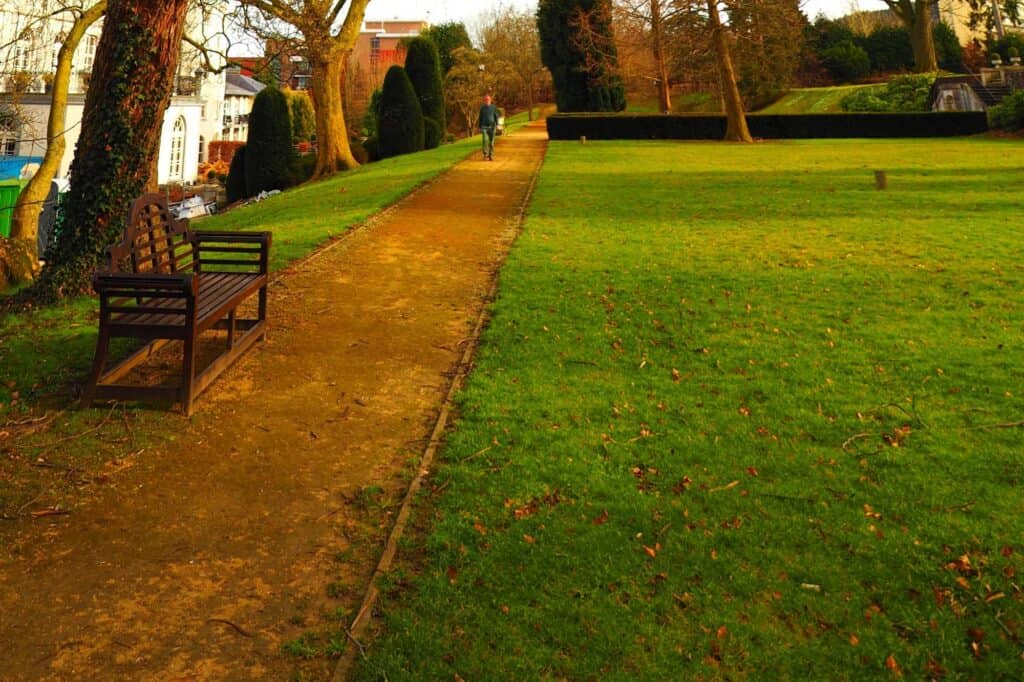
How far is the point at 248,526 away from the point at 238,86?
64.2 meters

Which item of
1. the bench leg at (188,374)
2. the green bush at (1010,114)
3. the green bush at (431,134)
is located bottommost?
the bench leg at (188,374)

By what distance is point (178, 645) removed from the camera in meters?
2.86

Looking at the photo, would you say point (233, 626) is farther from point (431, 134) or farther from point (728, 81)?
point (431, 134)

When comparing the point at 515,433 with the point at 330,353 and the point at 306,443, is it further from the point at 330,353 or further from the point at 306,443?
the point at 330,353

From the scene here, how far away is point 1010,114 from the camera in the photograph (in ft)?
98.9

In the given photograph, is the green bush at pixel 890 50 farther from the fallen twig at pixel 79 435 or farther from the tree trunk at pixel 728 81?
the fallen twig at pixel 79 435

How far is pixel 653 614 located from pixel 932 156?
22.9 meters

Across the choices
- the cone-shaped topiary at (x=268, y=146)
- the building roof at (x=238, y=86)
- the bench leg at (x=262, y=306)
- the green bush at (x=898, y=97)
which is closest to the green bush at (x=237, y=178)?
the cone-shaped topiary at (x=268, y=146)

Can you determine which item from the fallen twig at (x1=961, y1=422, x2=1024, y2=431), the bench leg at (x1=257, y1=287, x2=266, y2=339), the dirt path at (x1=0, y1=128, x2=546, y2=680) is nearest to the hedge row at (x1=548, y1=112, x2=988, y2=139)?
the dirt path at (x1=0, y1=128, x2=546, y2=680)

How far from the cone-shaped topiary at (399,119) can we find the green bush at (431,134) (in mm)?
2333

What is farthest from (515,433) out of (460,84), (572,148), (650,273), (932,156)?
(460,84)

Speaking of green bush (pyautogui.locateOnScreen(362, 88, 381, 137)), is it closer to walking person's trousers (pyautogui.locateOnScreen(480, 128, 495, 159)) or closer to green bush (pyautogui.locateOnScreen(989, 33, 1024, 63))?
walking person's trousers (pyautogui.locateOnScreen(480, 128, 495, 159))

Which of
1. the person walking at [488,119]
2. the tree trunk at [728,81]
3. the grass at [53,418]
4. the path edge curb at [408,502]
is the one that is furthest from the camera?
the tree trunk at [728,81]

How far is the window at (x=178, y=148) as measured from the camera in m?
43.2
